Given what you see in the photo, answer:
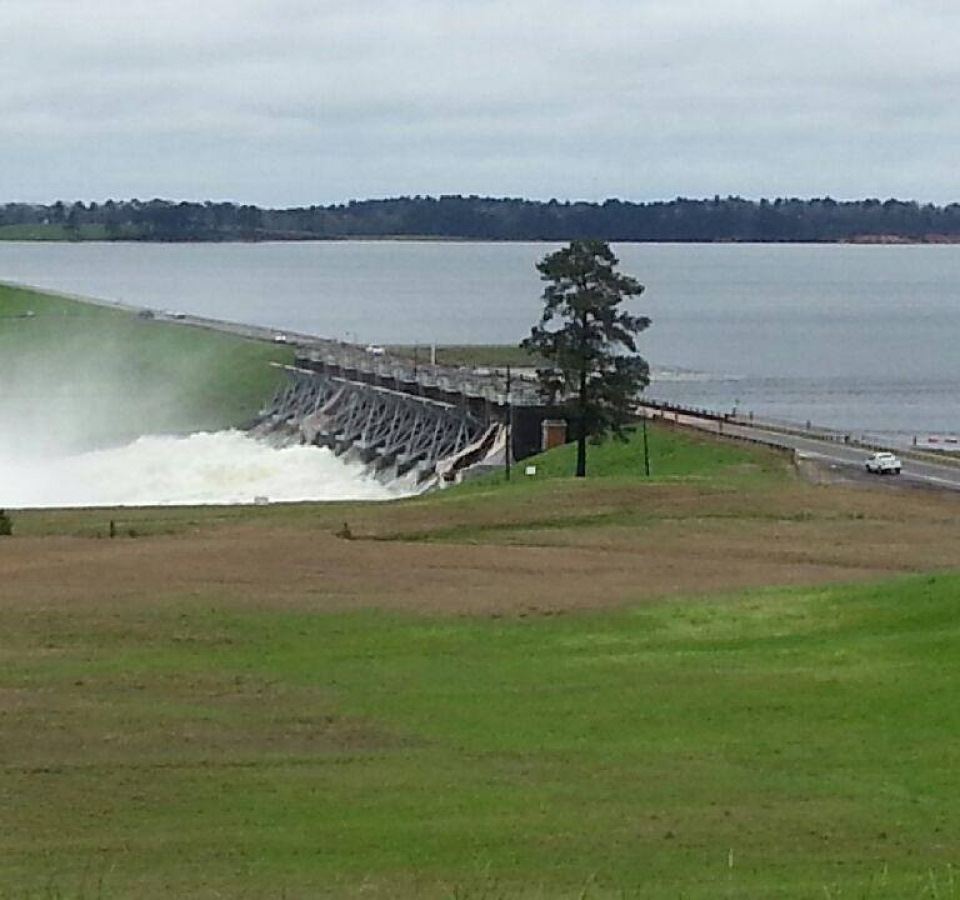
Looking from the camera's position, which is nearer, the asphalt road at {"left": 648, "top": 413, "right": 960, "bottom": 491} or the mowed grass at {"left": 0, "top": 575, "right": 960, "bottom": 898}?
the mowed grass at {"left": 0, "top": 575, "right": 960, "bottom": 898}

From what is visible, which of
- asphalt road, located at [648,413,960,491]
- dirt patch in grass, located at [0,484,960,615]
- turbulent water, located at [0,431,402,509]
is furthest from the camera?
turbulent water, located at [0,431,402,509]

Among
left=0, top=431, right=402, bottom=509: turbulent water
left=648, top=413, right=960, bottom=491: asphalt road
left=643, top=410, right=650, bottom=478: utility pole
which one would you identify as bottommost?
left=0, top=431, right=402, bottom=509: turbulent water

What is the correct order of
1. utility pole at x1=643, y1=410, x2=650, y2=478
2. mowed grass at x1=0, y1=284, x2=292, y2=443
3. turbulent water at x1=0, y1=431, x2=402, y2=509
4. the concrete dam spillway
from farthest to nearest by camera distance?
mowed grass at x1=0, y1=284, x2=292, y2=443 → turbulent water at x1=0, y1=431, x2=402, y2=509 → the concrete dam spillway → utility pole at x1=643, y1=410, x2=650, y2=478

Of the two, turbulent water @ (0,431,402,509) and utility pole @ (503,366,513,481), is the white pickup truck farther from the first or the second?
turbulent water @ (0,431,402,509)

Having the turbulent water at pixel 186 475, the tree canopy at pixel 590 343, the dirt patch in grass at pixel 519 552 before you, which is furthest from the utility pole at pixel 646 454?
the turbulent water at pixel 186 475

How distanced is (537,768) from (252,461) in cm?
6940

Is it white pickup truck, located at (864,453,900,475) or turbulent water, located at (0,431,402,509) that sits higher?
white pickup truck, located at (864,453,900,475)

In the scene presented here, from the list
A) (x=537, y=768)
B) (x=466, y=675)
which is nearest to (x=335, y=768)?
(x=537, y=768)

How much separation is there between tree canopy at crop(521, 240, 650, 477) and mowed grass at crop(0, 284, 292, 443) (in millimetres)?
43456

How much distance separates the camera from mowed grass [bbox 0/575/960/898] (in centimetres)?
1684

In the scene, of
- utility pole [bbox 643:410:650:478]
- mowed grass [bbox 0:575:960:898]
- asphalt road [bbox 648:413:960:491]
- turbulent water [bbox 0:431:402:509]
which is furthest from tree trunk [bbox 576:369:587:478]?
mowed grass [bbox 0:575:960:898]

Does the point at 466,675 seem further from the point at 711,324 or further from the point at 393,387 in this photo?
the point at 711,324

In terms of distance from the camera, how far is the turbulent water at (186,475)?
264 ft

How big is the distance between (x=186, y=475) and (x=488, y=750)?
66.2 meters
